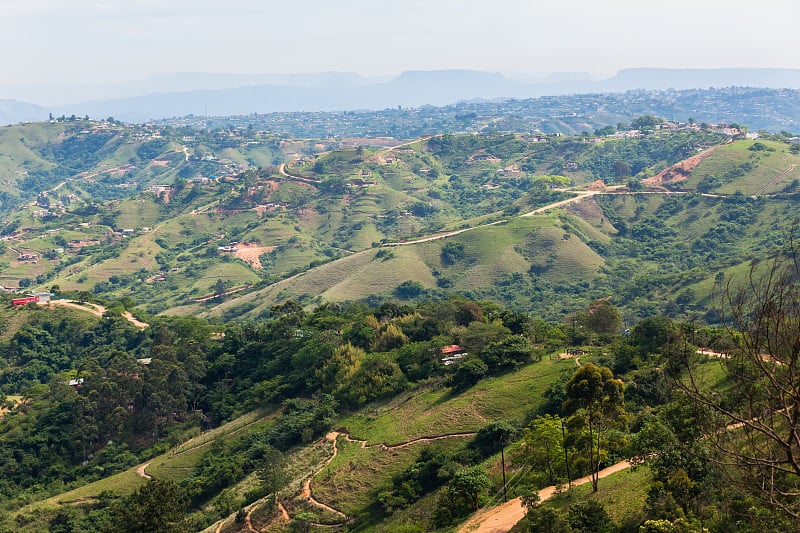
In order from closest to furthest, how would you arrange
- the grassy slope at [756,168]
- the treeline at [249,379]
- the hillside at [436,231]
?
the treeline at [249,379] → the hillside at [436,231] → the grassy slope at [756,168]

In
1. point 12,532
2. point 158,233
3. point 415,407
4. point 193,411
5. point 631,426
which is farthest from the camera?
point 158,233

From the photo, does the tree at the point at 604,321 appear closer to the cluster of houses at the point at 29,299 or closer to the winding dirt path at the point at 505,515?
the winding dirt path at the point at 505,515

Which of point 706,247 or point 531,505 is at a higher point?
point 531,505

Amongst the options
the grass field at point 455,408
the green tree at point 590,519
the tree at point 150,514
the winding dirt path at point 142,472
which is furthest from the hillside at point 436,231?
the tree at point 150,514

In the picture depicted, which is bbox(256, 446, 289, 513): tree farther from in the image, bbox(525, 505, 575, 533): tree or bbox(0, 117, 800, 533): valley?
bbox(525, 505, 575, 533): tree

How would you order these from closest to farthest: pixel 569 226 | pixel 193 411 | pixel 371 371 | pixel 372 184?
pixel 371 371 < pixel 193 411 < pixel 569 226 < pixel 372 184

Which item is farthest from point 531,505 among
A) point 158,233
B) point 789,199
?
point 158,233

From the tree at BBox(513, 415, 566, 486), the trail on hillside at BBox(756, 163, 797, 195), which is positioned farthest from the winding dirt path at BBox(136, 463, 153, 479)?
the trail on hillside at BBox(756, 163, 797, 195)

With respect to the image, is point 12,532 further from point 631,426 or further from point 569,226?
point 569,226
